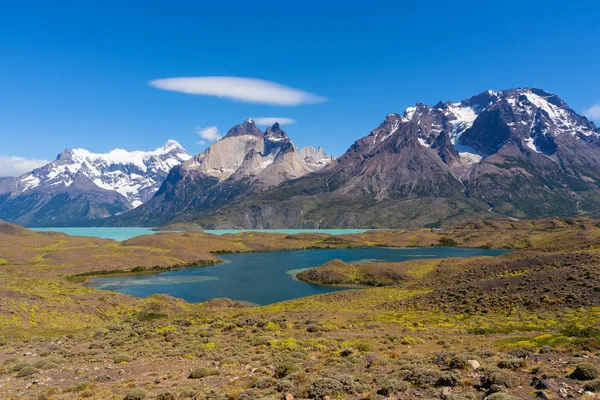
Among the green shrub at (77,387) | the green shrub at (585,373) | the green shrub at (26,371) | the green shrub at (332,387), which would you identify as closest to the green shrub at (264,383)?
the green shrub at (332,387)

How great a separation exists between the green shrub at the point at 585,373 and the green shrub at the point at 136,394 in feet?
75.2

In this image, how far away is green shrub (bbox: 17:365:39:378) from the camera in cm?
2917

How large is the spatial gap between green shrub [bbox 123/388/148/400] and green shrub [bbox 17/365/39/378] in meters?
13.0

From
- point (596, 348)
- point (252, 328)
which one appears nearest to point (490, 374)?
point (596, 348)

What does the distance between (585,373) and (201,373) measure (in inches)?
873

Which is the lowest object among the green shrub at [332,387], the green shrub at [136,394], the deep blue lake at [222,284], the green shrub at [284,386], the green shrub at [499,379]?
the deep blue lake at [222,284]

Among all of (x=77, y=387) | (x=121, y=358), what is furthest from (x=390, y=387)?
(x=121, y=358)

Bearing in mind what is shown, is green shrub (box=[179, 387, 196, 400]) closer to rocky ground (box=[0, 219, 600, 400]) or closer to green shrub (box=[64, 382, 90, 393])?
rocky ground (box=[0, 219, 600, 400])

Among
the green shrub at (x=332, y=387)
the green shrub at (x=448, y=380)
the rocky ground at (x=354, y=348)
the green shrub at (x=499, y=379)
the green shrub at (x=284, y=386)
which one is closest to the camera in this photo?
the green shrub at (x=499, y=379)

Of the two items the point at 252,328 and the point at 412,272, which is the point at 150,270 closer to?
the point at 412,272

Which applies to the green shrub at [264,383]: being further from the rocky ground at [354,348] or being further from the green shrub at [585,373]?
the green shrub at [585,373]

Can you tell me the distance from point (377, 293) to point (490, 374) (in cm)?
6776

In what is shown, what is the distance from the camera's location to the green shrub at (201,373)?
26.0m

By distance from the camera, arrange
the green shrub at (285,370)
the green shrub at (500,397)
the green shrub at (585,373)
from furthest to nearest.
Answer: the green shrub at (285,370) → the green shrub at (585,373) → the green shrub at (500,397)
